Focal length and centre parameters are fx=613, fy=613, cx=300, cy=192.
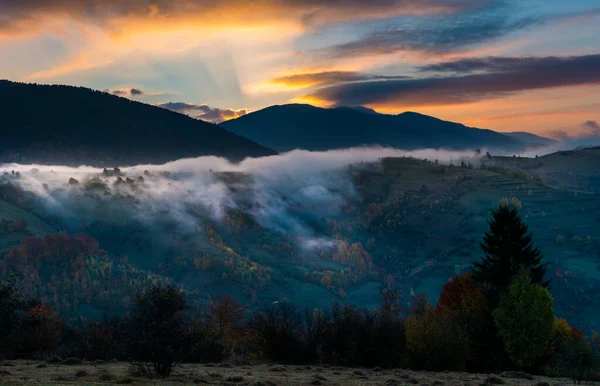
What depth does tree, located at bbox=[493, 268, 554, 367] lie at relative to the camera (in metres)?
76.2

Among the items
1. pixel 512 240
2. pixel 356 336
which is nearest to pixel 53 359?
pixel 356 336

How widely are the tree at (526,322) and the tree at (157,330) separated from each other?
43.8 m

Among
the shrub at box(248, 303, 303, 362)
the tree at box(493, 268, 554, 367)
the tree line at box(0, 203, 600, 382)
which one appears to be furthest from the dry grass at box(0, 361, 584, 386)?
the tree at box(493, 268, 554, 367)

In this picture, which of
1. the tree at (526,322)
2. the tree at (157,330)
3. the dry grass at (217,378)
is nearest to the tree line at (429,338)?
the tree at (526,322)

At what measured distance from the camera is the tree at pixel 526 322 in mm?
76188

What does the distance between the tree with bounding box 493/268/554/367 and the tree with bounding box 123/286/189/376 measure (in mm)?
43846

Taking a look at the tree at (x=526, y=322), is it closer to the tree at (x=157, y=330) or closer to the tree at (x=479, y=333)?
the tree at (x=479, y=333)

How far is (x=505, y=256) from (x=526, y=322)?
41.1 ft

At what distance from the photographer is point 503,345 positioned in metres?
82.8

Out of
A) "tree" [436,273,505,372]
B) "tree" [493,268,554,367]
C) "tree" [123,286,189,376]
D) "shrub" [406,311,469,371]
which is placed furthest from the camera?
"tree" [436,273,505,372]

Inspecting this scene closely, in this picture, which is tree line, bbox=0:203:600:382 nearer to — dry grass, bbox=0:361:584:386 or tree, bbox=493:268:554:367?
tree, bbox=493:268:554:367

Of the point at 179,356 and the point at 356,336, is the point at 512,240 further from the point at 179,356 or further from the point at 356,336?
the point at 179,356

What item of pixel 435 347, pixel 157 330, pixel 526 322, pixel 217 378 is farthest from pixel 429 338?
pixel 157 330

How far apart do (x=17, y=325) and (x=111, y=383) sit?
1758cm
